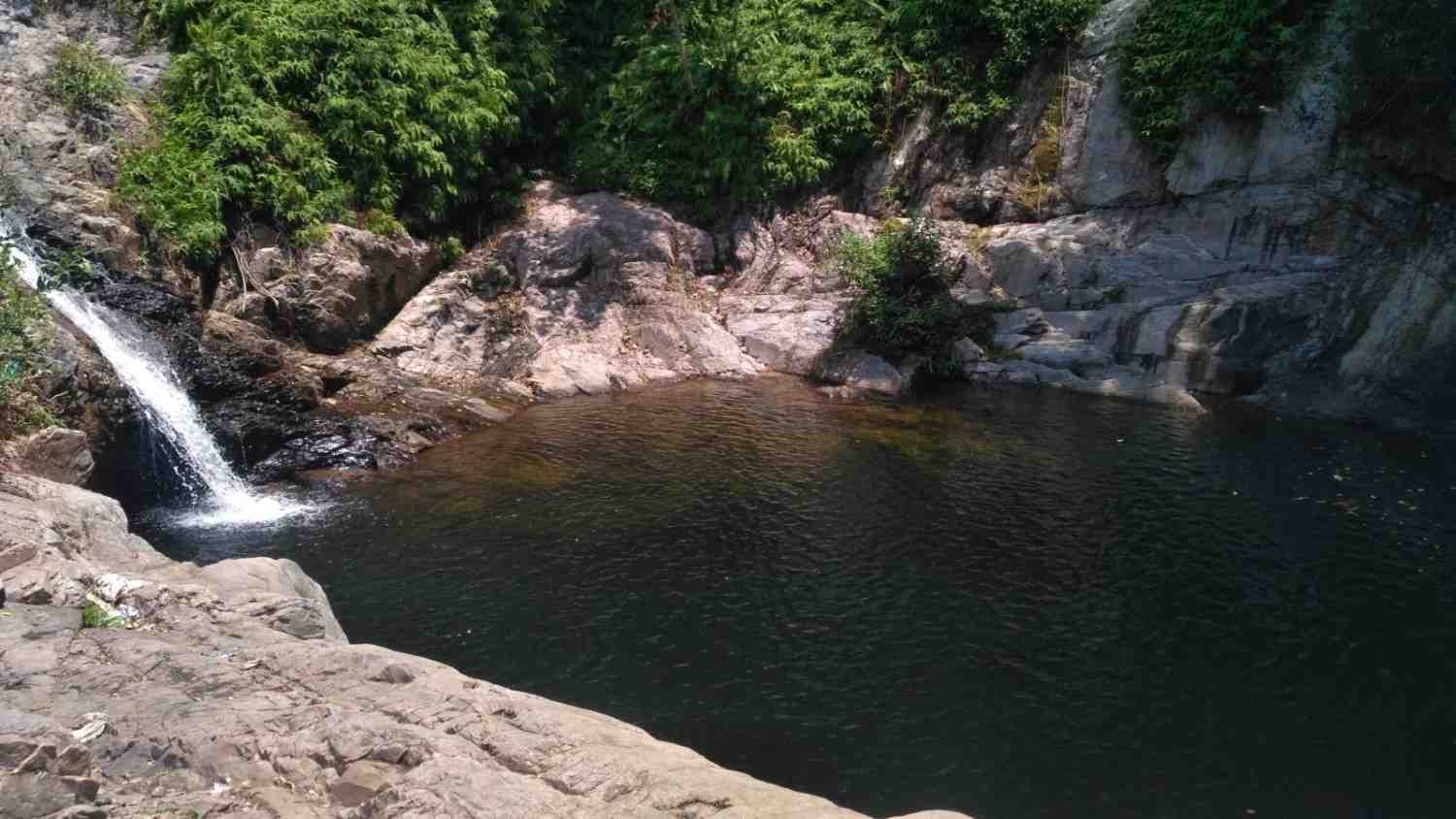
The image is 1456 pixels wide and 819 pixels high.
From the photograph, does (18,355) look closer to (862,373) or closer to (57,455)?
(57,455)

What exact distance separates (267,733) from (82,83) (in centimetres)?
1632

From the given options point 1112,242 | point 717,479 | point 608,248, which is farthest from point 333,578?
point 1112,242

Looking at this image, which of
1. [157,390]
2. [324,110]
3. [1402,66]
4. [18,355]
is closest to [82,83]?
[324,110]

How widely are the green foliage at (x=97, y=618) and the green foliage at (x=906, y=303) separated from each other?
51.5 ft

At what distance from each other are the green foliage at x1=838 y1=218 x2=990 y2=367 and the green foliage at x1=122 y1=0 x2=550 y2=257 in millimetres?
8866

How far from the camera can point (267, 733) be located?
580 centimetres

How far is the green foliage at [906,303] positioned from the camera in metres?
20.7

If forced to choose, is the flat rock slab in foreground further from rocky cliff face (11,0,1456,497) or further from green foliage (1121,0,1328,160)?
green foliage (1121,0,1328,160)

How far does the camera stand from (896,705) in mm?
8695

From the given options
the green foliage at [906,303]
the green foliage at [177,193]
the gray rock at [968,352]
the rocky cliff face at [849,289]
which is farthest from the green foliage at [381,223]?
the gray rock at [968,352]

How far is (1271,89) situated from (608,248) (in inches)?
554

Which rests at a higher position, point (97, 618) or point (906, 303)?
point (906, 303)

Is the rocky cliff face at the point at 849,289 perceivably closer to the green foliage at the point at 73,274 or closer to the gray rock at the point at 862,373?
the gray rock at the point at 862,373

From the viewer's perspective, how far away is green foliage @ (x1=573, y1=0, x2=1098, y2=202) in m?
24.0
